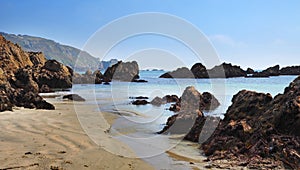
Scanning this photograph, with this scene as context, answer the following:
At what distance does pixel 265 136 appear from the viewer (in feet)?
25.6

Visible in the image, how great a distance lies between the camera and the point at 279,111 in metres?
8.17

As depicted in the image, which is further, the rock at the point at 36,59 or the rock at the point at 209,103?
the rock at the point at 36,59

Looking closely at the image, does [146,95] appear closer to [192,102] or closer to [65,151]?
[192,102]

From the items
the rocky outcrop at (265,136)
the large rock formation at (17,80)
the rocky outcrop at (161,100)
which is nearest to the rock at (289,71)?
the large rock formation at (17,80)

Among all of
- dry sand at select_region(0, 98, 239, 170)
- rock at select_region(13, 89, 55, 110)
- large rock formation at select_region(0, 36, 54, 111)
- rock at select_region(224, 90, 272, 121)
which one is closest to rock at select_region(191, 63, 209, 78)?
large rock formation at select_region(0, 36, 54, 111)

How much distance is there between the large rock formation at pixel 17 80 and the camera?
1629 centimetres

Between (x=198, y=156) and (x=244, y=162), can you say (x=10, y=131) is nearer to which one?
(x=198, y=156)

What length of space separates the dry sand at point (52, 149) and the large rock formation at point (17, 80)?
5049 millimetres

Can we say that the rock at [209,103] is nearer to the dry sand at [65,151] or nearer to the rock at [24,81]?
the dry sand at [65,151]

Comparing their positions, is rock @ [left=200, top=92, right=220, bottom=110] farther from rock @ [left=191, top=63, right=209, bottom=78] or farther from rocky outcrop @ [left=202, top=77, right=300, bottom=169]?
rock @ [left=191, top=63, right=209, bottom=78]

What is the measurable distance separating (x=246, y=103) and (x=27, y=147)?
7339mm

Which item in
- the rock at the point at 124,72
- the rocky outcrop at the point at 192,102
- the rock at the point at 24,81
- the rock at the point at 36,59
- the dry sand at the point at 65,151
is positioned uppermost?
the rock at the point at 36,59

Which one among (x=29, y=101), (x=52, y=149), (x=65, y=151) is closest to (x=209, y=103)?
(x=29, y=101)

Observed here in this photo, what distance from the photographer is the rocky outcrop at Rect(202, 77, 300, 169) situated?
705cm
